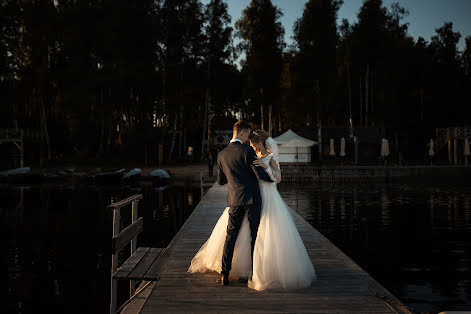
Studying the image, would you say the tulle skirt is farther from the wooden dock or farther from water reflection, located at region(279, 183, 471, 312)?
water reflection, located at region(279, 183, 471, 312)

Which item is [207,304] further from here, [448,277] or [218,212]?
[218,212]

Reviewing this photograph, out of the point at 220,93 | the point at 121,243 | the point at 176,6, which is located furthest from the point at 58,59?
the point at 121,243

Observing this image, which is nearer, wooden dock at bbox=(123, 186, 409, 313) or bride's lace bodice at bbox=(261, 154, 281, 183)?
wooden dock at bbox=(123, 186, 409, 313)

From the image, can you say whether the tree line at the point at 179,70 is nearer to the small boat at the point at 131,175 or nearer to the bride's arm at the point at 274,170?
the small boat at the point at 131,175

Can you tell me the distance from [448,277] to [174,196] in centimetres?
1741

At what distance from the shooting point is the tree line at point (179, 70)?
141ft

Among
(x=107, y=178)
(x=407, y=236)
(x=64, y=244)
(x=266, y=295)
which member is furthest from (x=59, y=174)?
(x=266, y=295)

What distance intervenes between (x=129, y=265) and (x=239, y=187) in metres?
2.12

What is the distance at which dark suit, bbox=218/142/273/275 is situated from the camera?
5699 mm

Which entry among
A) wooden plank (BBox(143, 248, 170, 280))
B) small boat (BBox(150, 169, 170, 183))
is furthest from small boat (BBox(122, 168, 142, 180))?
wooden plank (BBox(143, 248, 170, 280))

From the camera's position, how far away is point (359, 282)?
6.02 m

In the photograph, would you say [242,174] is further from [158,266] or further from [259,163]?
[158,266]

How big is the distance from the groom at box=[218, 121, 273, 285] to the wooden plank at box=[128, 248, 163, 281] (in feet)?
3.56

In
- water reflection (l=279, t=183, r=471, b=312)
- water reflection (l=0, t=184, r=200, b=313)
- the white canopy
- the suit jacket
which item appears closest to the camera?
the suit jacket
